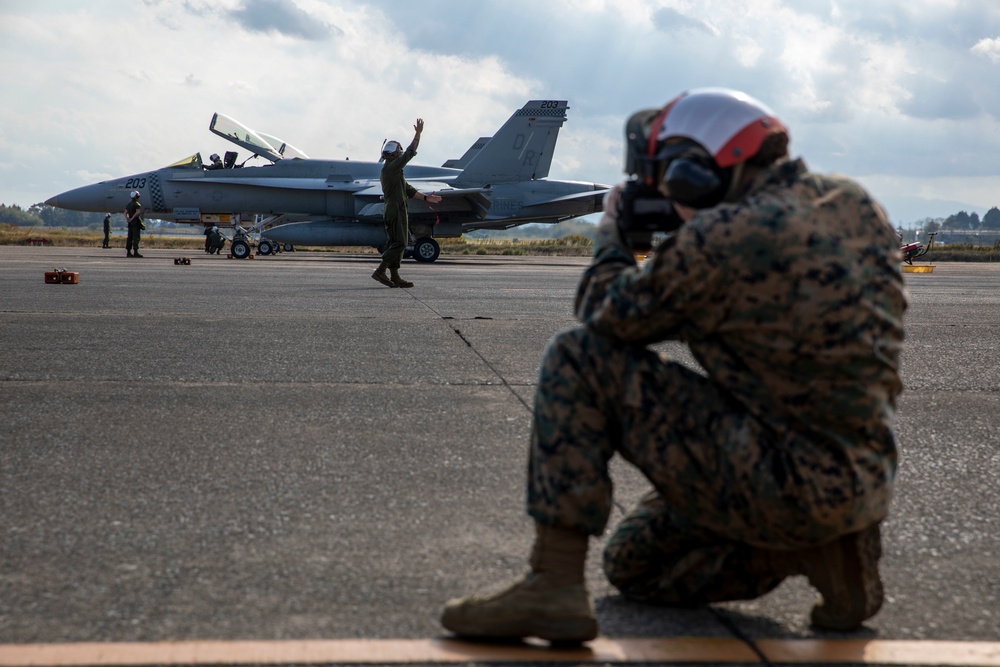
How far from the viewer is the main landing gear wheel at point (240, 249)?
29.4m

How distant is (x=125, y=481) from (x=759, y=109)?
2.70 meters

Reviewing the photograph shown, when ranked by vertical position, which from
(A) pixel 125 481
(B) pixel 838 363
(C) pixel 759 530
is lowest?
(A) pixel 125 481

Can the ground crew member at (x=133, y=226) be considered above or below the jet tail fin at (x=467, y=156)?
below

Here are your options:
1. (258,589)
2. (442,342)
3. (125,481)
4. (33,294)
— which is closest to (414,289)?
(33,294)

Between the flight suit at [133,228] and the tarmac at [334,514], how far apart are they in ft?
68.2

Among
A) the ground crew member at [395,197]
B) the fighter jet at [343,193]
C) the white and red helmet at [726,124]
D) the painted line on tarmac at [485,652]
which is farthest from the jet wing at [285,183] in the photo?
the painted line on tarmac at [485,652]

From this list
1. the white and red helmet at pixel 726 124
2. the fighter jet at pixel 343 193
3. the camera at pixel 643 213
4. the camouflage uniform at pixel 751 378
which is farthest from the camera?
the fighter jet at pixel 343 193

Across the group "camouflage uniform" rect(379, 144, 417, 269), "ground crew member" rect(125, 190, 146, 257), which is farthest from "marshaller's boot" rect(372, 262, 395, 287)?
"ground crew member" rect(125, 190, 146, 257)

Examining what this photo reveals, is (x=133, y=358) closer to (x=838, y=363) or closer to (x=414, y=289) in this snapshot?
(x=838, y=363)

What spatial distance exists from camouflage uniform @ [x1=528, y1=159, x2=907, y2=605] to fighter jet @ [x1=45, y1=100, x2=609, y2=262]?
26.4m

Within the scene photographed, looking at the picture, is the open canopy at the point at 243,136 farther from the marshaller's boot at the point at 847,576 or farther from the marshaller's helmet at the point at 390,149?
the marshaller's boot at the point at 847,576

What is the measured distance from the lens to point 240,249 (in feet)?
96.4

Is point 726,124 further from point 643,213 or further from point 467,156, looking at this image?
point 467,156

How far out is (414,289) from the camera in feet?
49.7
